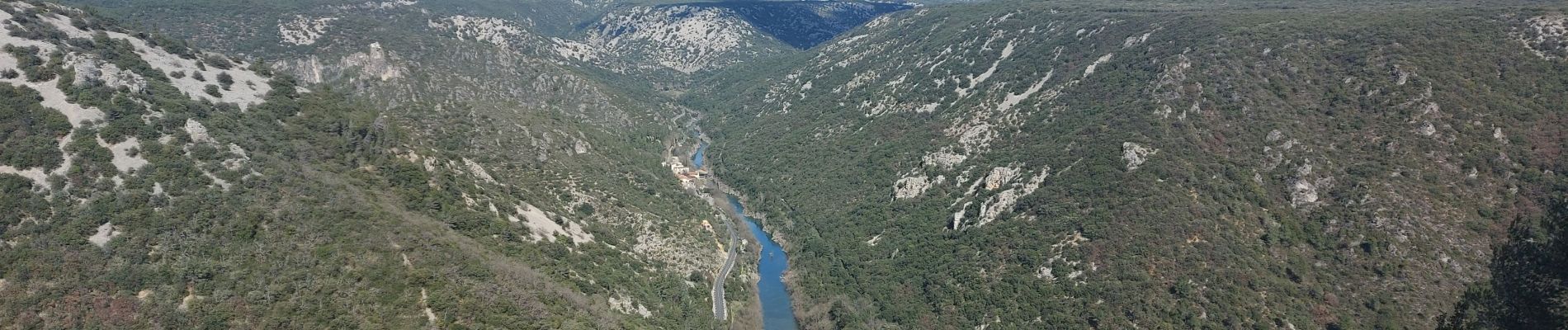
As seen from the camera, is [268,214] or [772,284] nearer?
[268,214]

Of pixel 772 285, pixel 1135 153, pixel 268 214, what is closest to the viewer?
A: pixel 268 214

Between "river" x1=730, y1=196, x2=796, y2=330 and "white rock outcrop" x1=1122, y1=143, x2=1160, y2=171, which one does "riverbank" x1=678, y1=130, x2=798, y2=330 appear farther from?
"white rock outcrop" x1=1122, y1=143, x2=1160, y2=171

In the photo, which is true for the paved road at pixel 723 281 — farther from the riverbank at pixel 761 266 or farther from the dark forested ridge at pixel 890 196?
the dark forested ridge at pixel 890 196

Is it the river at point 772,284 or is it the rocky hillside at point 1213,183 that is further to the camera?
the river at point 772,284

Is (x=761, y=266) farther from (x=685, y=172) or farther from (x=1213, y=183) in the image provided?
(x=1213, y=183)

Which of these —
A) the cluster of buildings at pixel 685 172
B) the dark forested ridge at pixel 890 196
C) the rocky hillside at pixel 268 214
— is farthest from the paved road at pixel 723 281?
the cluster of buildings at pixel 685 172

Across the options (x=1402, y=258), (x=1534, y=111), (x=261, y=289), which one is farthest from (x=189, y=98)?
(x=1534, y=111)

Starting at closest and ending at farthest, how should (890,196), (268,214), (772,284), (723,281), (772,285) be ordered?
(268,214) → (723,281) → (772,285) → (772,284) → (890,196)

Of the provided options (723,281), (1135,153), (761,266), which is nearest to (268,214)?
(723,281)
